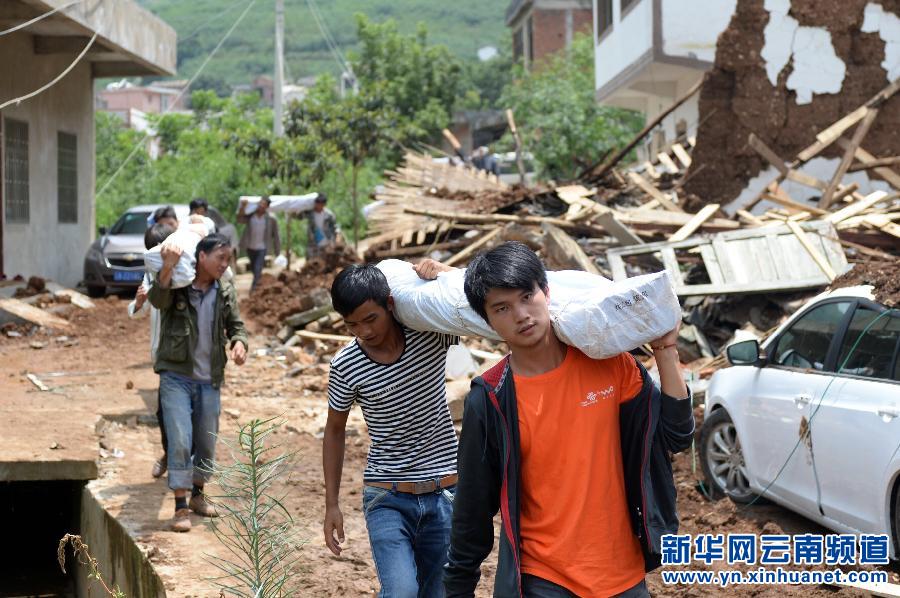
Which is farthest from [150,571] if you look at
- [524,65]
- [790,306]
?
[524,65]

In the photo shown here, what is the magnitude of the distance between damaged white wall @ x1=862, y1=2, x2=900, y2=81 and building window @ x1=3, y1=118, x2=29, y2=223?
12409 mm

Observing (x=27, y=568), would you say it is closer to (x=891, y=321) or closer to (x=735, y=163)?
(x=891, y=321)

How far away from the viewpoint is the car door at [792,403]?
20.1ft

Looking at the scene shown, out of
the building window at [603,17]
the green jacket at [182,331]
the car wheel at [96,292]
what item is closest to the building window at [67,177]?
the car wheel at [96,292]

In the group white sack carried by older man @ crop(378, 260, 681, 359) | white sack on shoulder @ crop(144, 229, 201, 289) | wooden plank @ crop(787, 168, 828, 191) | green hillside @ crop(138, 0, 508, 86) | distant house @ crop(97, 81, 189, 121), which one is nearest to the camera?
white sack carried by older man @ crop(378, 260, 681, 359)

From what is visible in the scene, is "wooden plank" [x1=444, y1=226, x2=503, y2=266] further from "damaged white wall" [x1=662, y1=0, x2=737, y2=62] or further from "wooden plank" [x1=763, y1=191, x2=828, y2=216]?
"damaged white wall" [x1=662, y1=0, x2=737, y2=62]

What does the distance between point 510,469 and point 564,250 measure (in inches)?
329

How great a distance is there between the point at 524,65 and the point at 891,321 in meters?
46.7

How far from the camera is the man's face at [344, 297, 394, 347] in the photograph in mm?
3857

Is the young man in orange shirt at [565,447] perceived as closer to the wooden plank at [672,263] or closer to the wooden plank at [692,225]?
the wooden plank at [672,263]

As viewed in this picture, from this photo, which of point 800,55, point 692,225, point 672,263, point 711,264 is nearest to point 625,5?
point 800,55

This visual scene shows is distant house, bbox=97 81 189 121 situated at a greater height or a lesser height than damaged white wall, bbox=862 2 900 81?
greater

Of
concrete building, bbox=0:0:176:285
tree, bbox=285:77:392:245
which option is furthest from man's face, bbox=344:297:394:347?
tree, bbox=285:77:392:245

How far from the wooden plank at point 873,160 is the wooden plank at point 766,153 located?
0.76 metres
